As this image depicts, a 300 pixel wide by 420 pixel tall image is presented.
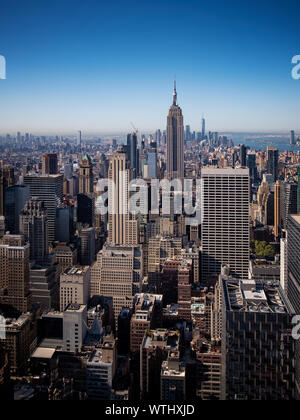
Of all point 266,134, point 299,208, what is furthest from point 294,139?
point 299,208

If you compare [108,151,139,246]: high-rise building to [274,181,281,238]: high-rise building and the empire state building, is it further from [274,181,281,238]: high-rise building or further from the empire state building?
[274,181,281,238]: high-rise building

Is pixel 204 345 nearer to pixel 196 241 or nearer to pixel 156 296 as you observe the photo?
pixel 156 296

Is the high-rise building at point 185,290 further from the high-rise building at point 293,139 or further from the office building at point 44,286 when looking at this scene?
the high-rise building at point 293,139

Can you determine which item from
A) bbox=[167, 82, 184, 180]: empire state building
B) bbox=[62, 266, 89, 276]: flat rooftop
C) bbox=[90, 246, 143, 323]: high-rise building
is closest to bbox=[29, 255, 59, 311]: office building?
bbox=[62, 266, 89, 276]: flat rooftop

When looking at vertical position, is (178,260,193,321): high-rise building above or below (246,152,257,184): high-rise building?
below

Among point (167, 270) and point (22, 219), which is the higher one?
point (22, 219)

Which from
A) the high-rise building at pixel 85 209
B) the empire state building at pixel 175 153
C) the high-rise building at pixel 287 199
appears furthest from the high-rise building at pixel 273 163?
the high-rise building at pixel 85 209
